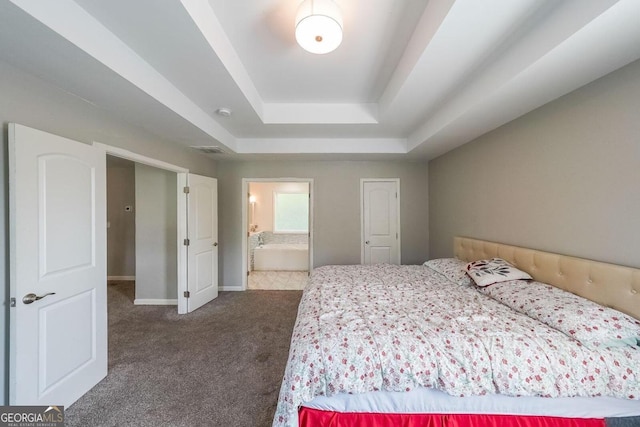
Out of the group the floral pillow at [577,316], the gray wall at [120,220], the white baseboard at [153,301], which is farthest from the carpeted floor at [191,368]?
the gray wall at [120,220]

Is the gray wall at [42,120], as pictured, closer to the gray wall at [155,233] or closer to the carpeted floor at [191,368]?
the carpeted floor at [191,368]

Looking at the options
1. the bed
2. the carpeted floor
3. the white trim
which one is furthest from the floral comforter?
the white trim

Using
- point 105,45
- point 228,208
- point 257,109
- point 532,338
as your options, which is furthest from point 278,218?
point 532,338

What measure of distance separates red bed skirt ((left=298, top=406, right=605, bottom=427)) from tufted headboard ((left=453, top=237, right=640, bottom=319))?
68 centimetres

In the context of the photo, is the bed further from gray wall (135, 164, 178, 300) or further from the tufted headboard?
gray wall (135, 164, 178, 300)

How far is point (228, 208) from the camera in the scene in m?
4.34

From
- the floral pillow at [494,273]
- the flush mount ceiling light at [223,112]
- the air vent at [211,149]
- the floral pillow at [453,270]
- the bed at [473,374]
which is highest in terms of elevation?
the flush mount ceiling light at [223,112]

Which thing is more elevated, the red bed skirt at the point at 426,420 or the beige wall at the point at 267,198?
the beige wall at the point at 267,198

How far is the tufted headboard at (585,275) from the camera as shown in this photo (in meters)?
1.43

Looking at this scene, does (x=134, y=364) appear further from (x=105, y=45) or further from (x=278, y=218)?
(x=278, y=218)

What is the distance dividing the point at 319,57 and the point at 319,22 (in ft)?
2.14

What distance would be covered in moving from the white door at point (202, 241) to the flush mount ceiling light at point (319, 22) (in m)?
2.63

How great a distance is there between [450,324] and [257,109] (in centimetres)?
261

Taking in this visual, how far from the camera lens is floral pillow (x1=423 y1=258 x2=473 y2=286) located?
2.37 m
